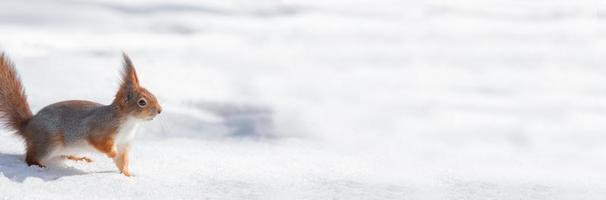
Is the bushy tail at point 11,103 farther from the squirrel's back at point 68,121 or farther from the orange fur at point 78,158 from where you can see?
the orange fur at point 78,158

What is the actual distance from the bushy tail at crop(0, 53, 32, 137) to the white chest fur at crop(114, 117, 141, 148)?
42 centimetres

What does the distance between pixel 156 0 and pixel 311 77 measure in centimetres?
295

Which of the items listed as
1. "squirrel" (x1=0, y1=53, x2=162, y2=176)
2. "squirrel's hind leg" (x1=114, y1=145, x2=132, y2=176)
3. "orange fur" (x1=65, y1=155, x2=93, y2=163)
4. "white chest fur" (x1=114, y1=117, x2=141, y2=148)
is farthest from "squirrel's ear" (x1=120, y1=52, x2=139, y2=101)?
"orange fur" (x1=65, y1=155, x2=93, y2=163)

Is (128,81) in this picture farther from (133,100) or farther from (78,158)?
(78,158)

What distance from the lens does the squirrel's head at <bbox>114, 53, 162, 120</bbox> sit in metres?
3.50

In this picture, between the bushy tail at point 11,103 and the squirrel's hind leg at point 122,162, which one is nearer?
the squirrel's hind leg at point 122,162

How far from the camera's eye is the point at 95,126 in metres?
3.57

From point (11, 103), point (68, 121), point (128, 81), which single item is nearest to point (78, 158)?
point (68, 121)

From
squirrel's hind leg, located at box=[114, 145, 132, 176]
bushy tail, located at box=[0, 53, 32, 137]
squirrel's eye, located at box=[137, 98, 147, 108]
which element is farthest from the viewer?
bushy tail, located at box=[0, 53, 32, 137]

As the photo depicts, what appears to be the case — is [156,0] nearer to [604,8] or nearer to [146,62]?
[146,62]

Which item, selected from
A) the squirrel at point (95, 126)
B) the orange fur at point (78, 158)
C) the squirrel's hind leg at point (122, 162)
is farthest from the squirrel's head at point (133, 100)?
the orange fur at point (78, 158)

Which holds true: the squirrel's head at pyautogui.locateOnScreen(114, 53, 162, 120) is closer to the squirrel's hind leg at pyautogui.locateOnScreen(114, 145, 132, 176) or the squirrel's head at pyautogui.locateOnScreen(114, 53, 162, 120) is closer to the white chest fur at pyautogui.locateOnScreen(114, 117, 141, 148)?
the white chest fur at pyautogui.locateOnScreen(114, 117, 141, 148)

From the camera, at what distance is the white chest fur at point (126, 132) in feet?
11.7

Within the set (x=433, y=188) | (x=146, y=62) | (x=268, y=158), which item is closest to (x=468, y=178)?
(x=433, y=188)
